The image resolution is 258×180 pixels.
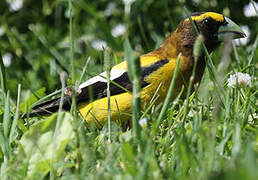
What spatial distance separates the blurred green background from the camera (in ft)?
14.7

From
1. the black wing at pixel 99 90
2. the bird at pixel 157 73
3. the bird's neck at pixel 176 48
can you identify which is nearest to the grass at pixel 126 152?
the bird at pixel 157 73

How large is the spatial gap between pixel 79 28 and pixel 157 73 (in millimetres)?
2501

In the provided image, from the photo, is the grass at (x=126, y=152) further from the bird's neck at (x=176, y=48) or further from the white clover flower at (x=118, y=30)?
the white clover flower at (x=118, y=30)

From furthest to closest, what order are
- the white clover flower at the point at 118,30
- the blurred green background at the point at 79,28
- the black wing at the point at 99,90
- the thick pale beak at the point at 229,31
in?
the white clover flower at the point at 118,30
the blurred green background at the point at 79,28
the thick pale beak at the point at 229,31
the black wing at the point at 99,90

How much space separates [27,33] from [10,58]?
426 millimetres

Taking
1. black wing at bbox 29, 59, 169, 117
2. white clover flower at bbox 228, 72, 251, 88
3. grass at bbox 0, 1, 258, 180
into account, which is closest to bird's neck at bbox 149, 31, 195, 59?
black wing at bbox 29, 59, 169, 117

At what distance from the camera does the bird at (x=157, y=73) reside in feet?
9.95

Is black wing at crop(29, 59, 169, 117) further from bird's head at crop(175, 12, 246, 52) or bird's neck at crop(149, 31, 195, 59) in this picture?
bird's head at crop(175, 12, 246, 52)

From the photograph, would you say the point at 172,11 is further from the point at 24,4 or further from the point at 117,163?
the point at 117,163

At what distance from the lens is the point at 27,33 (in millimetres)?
5496

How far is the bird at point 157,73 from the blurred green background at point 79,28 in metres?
0.93

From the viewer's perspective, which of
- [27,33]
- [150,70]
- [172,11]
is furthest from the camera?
[27,33]

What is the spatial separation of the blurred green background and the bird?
0.93m

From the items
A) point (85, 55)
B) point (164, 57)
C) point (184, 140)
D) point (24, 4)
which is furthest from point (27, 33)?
point (184, 140)
